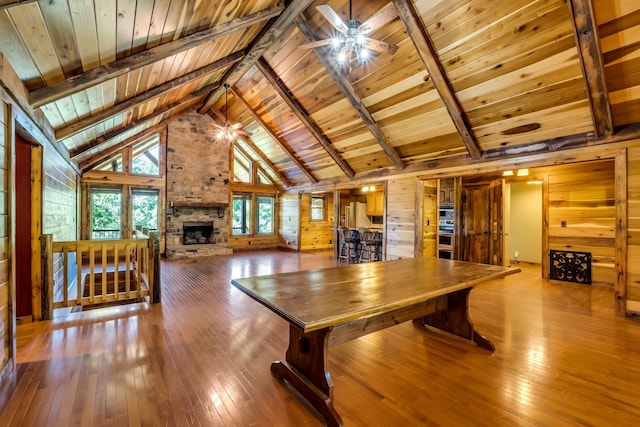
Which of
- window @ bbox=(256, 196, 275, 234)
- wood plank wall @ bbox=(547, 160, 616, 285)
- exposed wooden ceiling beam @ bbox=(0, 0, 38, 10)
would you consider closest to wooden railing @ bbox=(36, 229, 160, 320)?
exposed wooden ceiling beam @ bbox=(0, 0, 38, 10)

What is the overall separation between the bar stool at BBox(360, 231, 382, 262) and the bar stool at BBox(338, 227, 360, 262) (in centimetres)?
20

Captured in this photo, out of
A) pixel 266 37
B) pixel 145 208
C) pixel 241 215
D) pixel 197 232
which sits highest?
pixel 266 37

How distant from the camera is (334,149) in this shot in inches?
264

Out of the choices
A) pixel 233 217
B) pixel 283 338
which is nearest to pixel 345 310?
pixel 283 338

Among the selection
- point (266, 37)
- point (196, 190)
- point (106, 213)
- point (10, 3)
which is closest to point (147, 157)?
point (196, 190)

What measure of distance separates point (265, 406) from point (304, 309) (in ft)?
2.75

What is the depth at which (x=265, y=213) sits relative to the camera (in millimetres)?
10398

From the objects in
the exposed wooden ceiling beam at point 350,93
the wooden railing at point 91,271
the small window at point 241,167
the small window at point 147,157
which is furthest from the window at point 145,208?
the exposed wooden ceiling beam at point 350,93

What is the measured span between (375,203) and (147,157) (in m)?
7.07

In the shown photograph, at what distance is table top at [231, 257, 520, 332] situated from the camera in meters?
1.60

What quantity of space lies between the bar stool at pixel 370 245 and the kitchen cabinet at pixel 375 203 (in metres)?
2.37

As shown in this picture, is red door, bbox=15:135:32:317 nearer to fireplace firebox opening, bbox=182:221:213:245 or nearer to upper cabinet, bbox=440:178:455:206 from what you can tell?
fireplace firebox opening, bbox=182:221:213:245

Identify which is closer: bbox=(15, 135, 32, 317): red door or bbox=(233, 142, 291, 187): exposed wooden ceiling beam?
bbox=(15, 135, 32, 317): red door

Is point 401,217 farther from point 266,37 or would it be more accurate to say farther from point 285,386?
point 285,386
